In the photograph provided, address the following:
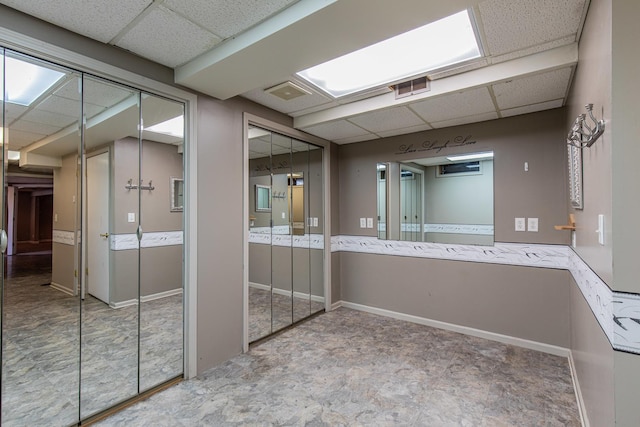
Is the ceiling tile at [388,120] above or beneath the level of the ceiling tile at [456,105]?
above

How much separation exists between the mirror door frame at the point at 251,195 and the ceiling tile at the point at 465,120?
1.54m

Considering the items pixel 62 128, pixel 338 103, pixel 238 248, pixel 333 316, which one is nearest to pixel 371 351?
pixel 333 316

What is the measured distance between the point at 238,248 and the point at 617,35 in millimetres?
2848

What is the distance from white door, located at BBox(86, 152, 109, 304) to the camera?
2.17 m

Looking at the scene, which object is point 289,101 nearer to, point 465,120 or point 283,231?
point 283,231

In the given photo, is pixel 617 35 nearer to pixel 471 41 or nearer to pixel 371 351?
pixel 471 41

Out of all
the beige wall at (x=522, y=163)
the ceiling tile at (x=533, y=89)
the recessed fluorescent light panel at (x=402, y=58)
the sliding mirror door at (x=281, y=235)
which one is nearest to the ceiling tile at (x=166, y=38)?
the recessed fluorescent light panel at (x=402, y=58)

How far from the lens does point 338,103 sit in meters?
3.21

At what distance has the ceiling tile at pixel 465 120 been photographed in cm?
326

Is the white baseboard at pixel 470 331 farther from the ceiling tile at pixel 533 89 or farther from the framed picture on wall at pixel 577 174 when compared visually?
the ceiling tile at pixel 533 89

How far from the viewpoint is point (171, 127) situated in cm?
255

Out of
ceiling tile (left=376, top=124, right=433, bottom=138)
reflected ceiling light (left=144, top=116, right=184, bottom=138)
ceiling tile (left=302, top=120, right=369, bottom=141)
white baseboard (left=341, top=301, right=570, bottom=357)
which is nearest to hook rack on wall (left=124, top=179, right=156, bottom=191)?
reflected ceiling light (left=144, top=116, right=184, bottom=138)

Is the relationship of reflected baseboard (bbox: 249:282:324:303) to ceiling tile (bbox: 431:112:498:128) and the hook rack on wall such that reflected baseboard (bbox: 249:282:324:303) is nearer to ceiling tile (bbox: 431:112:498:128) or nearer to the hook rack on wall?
the hook rack on wall

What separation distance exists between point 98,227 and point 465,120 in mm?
3657
